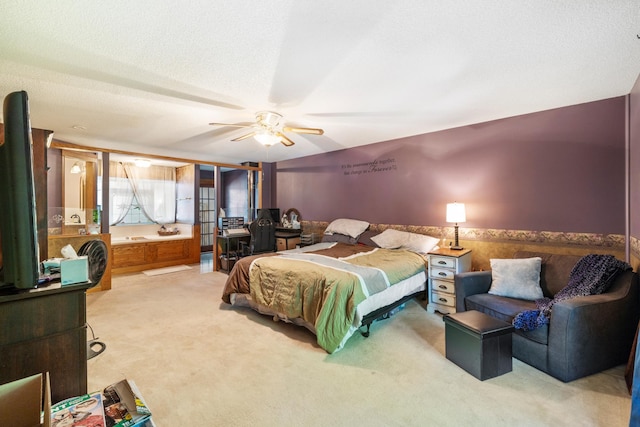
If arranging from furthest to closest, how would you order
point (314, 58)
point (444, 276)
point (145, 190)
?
1. point (145, 190)
2. point (444, 276)
3. point (314, 58)

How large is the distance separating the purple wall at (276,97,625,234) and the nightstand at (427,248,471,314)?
694 mm

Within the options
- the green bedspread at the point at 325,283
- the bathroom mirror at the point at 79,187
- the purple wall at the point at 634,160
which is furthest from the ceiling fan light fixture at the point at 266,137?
the bathroom mirror at the point at 79,187

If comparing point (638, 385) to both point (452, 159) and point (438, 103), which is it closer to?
point (438, 103)

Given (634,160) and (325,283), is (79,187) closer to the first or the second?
(325,283)

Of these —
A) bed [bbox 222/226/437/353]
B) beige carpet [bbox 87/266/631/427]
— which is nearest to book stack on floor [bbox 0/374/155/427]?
beige carpet [bbox 87/266/631/427]

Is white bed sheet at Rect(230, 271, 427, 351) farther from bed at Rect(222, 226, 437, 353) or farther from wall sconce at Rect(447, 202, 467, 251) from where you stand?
wall sconce at Rect(447, 202, 467, 251)

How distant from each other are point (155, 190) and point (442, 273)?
21.6ft

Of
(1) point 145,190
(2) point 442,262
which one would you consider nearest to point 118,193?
(1) point 145,190

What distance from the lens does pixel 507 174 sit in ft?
11.3

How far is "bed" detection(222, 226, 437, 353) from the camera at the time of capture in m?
2.51

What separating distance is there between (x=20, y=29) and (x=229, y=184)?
21.2 ft

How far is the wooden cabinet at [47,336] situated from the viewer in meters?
1.24

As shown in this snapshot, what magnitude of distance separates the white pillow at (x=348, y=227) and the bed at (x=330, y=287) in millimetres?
941

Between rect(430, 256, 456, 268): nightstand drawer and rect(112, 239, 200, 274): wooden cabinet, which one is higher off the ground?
rect(430, 256, 456, 268): nightstand drawer
